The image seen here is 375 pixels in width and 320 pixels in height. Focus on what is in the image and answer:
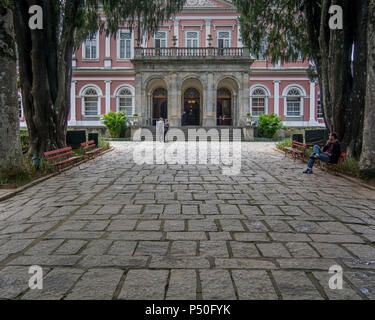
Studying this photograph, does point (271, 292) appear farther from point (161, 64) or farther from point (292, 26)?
point (161, 64)

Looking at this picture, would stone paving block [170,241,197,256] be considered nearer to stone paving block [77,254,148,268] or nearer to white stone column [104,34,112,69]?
stone paving block [77,254,148,268]

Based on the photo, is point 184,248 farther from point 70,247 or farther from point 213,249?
point 70,247

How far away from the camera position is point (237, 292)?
2.54 metres

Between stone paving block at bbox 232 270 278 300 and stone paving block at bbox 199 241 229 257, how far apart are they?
1.40 feet

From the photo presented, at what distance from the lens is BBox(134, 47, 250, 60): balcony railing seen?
24625 millimetres

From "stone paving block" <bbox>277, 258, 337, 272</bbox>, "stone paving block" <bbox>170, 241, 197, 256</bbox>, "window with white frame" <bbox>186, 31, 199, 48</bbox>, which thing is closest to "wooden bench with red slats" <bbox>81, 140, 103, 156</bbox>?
"stone paving block" <bbox>170, 241, 197, 256</bbox>

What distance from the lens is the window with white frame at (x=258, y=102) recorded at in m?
31.5

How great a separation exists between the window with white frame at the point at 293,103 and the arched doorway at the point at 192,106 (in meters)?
8.52

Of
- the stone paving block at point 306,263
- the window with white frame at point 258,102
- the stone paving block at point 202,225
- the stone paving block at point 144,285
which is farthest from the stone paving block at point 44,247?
the window with white frame at point 258,102

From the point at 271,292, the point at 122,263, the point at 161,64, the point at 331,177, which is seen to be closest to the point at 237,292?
the point at 271,292

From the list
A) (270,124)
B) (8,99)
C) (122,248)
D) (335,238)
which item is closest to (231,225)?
(335,238)

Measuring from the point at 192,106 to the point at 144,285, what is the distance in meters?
28.7

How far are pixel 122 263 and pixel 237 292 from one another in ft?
Answer: 3.68

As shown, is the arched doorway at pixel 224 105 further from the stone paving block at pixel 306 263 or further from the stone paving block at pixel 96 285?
the stone paving block at pixel 96 285
